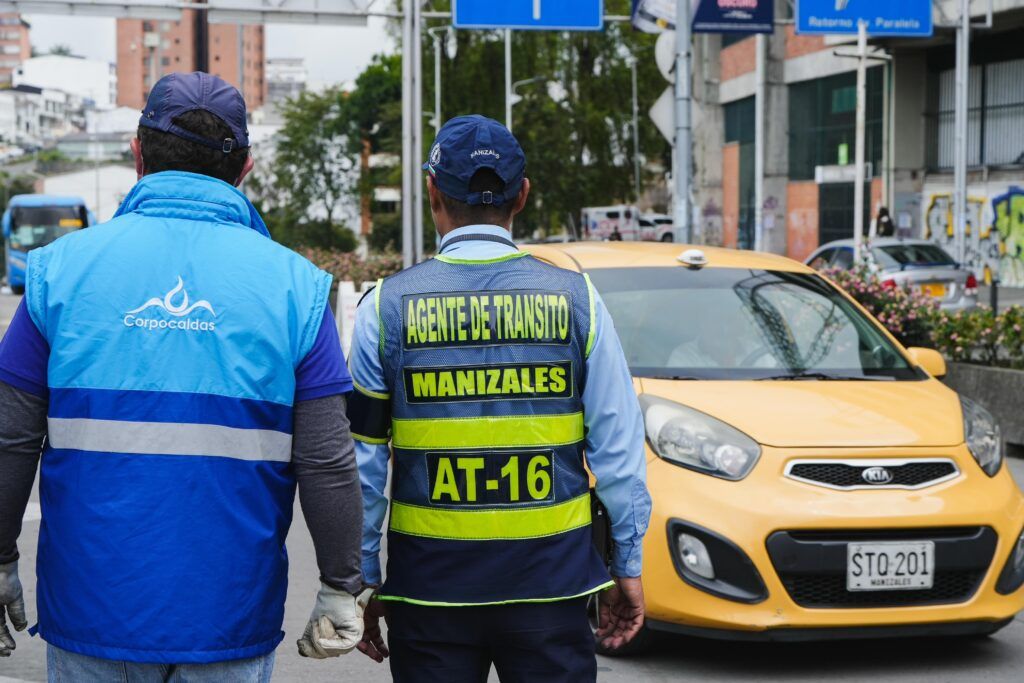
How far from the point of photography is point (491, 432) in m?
3.03

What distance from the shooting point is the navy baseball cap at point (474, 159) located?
3.11 meters

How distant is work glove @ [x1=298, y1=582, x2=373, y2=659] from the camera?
8.99 ft

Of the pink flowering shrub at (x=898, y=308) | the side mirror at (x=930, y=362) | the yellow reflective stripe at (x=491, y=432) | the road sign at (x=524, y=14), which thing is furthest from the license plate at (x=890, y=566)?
the road sign at (x=524, y=14)

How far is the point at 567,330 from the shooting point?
3.08 m

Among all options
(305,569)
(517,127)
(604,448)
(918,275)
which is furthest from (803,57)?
(604,448)

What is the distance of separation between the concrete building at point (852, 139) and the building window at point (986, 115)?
34mm

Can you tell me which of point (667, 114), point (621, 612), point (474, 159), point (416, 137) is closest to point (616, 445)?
point (621, 612)

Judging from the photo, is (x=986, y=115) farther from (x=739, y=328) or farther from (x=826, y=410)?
(x=826, y=410)

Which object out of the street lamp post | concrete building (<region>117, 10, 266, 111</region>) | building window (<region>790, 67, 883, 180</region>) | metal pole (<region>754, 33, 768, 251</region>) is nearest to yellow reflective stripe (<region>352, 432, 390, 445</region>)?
building window (<region>790, 67, 883, 180</region>)

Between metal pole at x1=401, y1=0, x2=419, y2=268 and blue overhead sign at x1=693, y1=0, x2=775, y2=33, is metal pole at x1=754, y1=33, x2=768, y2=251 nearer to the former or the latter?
blue overhead sign at x1=693, y1=0, x2=775, y2=33

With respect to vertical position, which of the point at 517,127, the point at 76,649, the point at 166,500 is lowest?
the point at 76,649

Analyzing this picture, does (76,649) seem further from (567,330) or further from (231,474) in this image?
(567,330)

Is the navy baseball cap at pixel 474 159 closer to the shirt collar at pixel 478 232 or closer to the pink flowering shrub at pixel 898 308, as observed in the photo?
the shirt collar at pixel 478 232

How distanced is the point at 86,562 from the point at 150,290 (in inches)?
18.9
